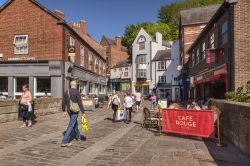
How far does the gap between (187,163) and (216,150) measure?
206cm

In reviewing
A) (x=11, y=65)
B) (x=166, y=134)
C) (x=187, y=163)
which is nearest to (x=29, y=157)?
→ (x=187, y=163)

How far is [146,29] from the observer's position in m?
70.4

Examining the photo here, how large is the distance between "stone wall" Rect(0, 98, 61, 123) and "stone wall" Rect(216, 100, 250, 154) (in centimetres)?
944

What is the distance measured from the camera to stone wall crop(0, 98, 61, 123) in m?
13.8

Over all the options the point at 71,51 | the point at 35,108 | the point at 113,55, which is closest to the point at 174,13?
the point at 113,55

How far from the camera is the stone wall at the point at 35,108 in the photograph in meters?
13.8

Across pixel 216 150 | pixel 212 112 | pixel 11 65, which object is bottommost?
pixel 216 150

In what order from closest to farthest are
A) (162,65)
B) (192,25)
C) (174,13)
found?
(192,25) < (162,65) < (174,13)

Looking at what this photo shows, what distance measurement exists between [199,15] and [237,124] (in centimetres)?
3095

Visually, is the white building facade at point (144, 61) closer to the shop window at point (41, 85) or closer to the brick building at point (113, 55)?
the brick building at point (113, 55)

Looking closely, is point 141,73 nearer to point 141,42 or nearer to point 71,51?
point 141,42

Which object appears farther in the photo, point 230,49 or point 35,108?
point 35,108

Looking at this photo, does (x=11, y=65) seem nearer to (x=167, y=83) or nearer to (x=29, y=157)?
(x=29, y=157)

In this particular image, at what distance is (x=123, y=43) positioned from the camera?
7738cm
